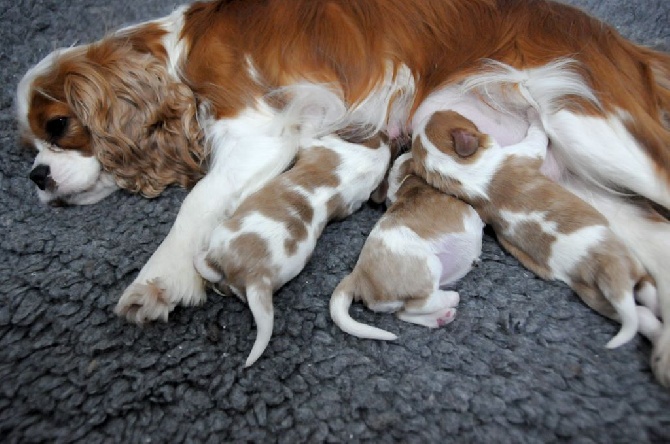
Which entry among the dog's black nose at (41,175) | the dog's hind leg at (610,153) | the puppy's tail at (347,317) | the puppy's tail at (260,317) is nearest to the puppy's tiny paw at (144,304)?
the puppy's tail at (260,317)

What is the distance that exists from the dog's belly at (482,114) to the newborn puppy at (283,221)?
0.68 ft

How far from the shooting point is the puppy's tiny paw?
141 cm

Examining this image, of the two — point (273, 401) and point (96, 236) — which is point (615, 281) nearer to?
point (273, 401)

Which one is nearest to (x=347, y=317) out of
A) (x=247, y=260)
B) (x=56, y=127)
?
(x=247, y=260)

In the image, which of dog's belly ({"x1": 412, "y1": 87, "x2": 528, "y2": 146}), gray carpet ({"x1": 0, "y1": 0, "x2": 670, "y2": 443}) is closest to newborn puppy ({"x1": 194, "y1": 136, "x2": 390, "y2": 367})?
gray carpet ({"x1": 0, "y1": 0, "x2": 670, "y2": 443})

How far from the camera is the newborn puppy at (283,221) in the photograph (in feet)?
4.32

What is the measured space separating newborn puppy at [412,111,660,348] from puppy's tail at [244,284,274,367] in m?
0.53

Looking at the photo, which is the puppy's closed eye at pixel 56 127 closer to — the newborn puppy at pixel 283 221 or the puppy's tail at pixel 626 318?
the newborn puppy at pixel 283 221

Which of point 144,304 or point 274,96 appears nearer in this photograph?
point 144,304

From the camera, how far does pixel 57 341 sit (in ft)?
Result: 4.58

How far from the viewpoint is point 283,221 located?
1.38m

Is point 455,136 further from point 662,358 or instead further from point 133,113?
point 133,113

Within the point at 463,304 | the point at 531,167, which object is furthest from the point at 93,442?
the point at 531,167

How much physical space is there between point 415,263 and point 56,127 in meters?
1.17
